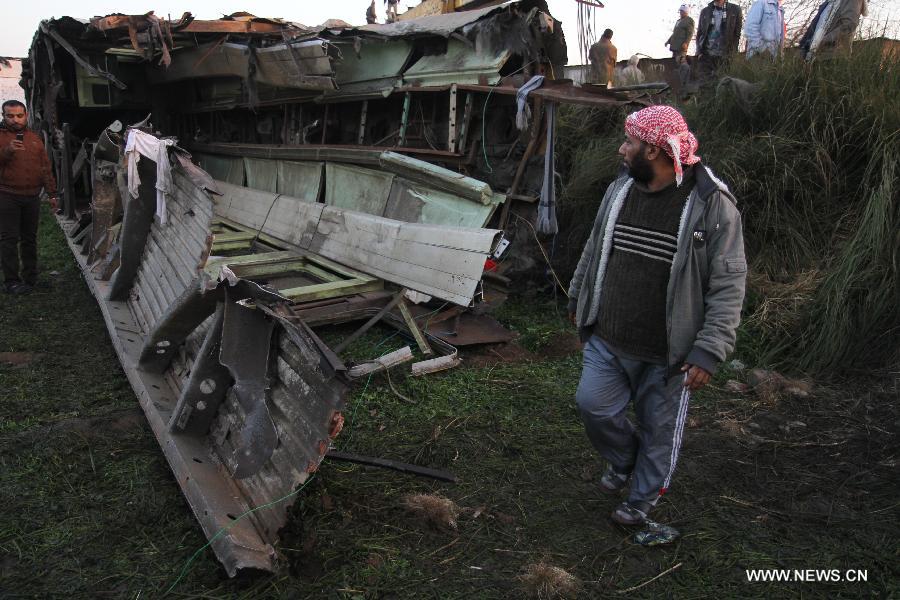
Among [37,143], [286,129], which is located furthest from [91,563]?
[286,129]

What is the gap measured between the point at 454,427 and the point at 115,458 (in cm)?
194

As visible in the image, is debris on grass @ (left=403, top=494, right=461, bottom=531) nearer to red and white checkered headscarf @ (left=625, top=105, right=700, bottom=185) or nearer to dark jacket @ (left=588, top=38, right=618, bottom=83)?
red and white checkered headscarf @ (left=625, top=105, right=700, bottom=185)

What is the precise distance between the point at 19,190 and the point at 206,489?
217 inches

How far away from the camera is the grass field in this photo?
8.77 ft

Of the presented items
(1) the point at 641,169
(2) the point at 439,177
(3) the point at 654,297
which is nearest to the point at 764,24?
(2) the point at 439,177

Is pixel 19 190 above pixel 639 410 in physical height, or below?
above

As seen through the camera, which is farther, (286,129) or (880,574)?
(286,129)

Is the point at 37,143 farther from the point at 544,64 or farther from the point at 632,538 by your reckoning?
the point at 632,538

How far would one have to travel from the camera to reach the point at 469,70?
713 cm

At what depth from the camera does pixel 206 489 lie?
2.85 metres

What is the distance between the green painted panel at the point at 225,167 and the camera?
11305mm

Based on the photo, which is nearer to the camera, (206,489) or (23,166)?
(206,489)

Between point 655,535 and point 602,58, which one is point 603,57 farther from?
point 655,535

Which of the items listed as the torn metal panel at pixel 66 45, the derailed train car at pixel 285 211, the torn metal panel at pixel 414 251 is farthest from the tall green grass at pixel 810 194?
the torn metal panel at pixel 66 45
